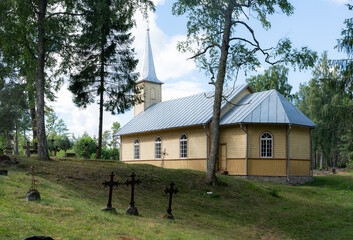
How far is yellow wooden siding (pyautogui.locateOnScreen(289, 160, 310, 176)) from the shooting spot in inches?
870

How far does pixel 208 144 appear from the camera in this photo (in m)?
24.0

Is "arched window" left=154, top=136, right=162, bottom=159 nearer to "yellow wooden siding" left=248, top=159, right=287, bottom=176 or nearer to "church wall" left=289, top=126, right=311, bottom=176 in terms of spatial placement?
"yellow wooden siding" left=248, top=159, right=287, bottom=176

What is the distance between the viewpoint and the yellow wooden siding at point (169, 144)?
2461cm

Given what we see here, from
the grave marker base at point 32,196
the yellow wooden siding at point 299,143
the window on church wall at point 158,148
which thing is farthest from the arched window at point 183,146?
the grave marker base at point 32,196

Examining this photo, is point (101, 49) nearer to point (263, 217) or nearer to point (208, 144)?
point (208, 144)

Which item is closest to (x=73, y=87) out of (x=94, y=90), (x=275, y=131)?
(x=94, y=90)

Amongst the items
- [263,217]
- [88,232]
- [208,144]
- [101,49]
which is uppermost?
[101,49]

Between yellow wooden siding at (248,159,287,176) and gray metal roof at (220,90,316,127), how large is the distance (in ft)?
8.41

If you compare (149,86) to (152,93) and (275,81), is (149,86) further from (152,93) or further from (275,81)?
(275,81)

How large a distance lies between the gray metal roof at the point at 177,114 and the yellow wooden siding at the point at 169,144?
1.93 feet

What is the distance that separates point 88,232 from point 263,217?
8.43 meters

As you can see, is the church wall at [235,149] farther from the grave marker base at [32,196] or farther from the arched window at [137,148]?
the grave marker base at [32,196]

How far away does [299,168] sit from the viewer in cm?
2259

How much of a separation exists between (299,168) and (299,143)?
5.43 feet
